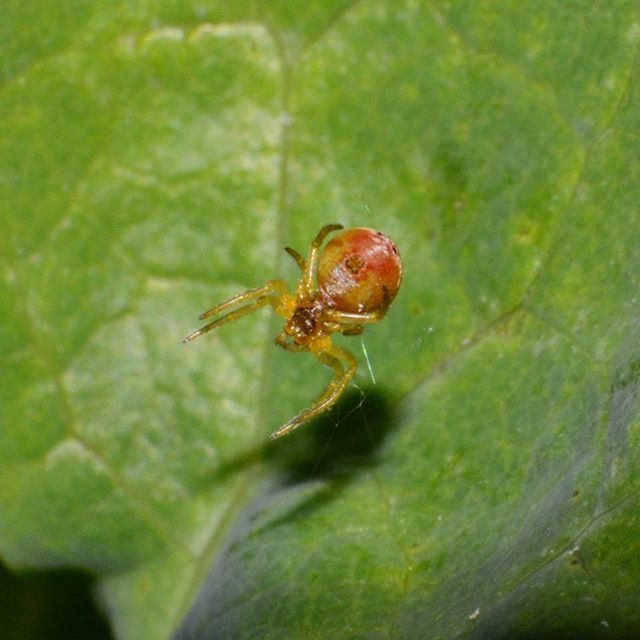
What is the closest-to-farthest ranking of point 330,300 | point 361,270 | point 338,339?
1. point 361,270
2. point 330,300
3. point 338,339

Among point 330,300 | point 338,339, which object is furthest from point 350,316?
point 338,339

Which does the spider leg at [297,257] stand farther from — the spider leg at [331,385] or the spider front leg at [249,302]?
the spider leg at [331,385]

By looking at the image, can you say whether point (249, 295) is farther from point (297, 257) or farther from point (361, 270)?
point (361, 270)

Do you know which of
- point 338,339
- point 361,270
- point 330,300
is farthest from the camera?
point 338,339

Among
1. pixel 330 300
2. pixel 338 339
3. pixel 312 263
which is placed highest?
pixel 312 263

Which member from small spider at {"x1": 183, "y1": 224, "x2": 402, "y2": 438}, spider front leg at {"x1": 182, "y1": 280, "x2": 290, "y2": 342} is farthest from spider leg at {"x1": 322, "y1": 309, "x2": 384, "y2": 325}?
spider front leg at {"x1": 182, "y1": 280, "x2": 290, "y2": 342}

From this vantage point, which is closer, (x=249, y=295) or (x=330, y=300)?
(x=249, y=295)

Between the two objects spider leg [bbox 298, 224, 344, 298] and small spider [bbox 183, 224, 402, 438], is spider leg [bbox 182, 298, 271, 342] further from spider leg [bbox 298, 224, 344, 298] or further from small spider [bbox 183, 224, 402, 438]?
spider leg [bbox 298, 224, 344, 298]
